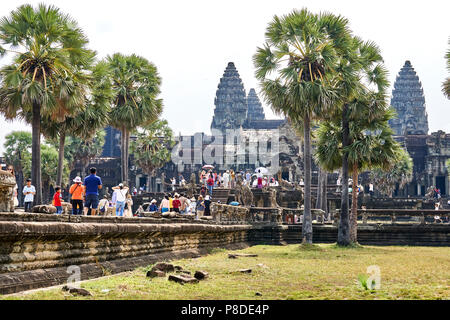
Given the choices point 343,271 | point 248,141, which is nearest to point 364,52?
point 343,271

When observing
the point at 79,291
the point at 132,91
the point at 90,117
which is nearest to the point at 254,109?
the point at 132,91

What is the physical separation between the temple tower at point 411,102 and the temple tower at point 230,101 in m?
26.1

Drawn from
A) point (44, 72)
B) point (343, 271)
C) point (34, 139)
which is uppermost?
point (44, 72)

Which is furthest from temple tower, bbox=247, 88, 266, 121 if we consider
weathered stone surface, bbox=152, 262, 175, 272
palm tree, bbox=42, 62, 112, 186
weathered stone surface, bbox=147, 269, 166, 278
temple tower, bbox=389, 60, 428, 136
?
weathered stone surface, bbox=147, 269, 166, 278

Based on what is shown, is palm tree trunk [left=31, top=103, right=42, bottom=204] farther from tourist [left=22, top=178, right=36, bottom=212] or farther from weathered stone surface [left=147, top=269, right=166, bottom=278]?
weathered stone surface [left=147, top=269, right=166, bottom=278]

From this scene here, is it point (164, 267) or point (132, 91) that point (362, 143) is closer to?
point (132, 91)

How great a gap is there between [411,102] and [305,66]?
9437 cm

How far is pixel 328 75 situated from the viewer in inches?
968

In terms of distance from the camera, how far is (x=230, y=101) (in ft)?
366

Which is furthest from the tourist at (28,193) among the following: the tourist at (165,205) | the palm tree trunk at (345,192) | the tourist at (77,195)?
the palm tree trunk at (345,192)

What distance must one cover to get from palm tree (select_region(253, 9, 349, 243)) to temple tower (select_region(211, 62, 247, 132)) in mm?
85768

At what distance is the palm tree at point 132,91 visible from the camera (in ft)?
115
